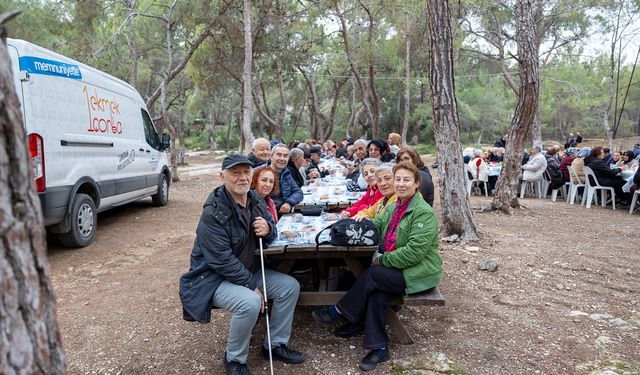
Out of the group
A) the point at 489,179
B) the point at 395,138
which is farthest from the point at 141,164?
the point at 489,179

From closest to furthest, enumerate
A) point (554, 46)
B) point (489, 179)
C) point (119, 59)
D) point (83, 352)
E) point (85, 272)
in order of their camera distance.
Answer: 1. point (83, 352)
2. point (85, 272)
3. point (489, 179)
4. point (119, 59)
5. point (554, 46)

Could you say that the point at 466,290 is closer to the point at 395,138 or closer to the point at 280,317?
the point at 280,317

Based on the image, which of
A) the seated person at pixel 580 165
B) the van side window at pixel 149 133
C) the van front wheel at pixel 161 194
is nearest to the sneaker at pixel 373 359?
the van side window at pixel 149 133

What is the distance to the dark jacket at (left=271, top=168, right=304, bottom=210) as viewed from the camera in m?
4.53

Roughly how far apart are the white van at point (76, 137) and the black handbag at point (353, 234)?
352cm

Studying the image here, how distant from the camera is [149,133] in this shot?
779 cm

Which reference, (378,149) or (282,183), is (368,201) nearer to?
(282,183)

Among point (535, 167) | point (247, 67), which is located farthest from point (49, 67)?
point (535, 167)

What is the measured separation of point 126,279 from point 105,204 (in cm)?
191

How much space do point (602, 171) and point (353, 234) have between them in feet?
25.9

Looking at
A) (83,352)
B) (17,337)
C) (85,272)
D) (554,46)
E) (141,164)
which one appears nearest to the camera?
(17,337)

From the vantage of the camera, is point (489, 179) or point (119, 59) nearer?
point (489, 179)

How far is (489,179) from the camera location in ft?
35.0

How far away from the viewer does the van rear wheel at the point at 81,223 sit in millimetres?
5172
